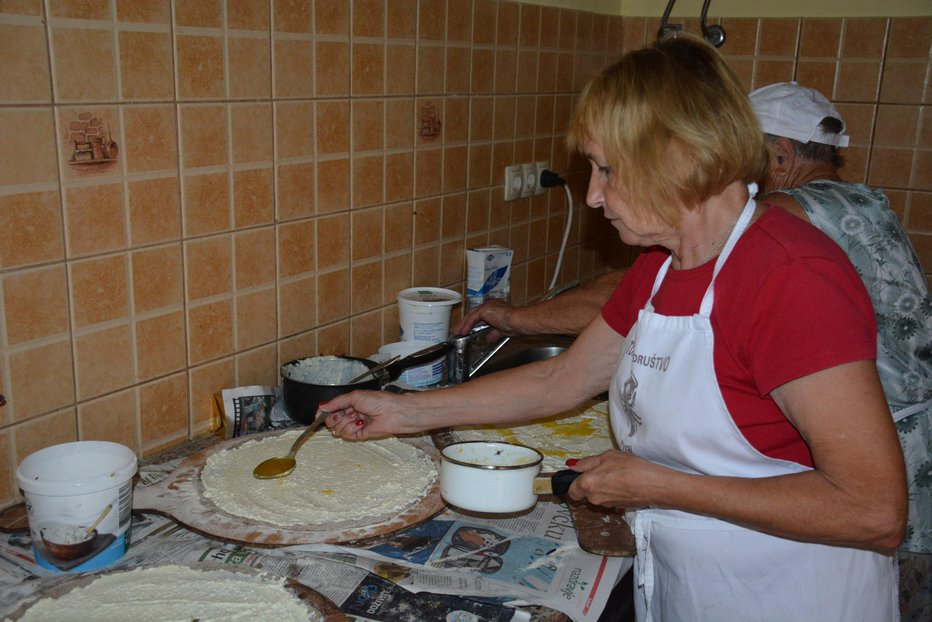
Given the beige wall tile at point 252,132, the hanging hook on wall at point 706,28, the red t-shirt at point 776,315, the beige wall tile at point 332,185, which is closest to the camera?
the red t-shirt at point 776,315

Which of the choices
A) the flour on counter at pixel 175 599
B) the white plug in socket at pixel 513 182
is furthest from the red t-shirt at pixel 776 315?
the white plug in socket at pixel 513 182

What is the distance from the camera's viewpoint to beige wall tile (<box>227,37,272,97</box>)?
154 cm

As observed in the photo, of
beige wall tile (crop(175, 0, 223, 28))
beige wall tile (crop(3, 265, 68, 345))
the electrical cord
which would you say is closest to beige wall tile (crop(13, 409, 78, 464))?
beige wall tile (crop(3, 265, 68, 345))

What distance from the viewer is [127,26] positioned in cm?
134

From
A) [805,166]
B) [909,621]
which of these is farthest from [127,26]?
[909,621]

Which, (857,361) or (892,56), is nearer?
(857,361)

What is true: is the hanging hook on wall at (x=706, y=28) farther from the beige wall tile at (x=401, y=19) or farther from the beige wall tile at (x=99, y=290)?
the beige wall tile at (x=99, y=290)

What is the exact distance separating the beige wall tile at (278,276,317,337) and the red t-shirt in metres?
0.83

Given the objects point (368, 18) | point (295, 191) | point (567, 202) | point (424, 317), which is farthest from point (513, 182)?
point (295, 191)

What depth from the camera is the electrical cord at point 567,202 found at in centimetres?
262

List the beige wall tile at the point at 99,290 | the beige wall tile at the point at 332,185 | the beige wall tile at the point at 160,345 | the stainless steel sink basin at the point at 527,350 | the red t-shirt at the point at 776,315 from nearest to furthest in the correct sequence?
the red t-shirt at the point at 776,315, the beige wall tile at the point at 99,290, the beige wall tile at the point at 160,345, the beige wall tile at the point at 332,185, the stainless steel sink basin at the point at 527,350

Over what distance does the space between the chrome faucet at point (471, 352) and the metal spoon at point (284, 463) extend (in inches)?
20.2

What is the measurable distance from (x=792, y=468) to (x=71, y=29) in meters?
1.21

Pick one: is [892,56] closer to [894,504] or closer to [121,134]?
[894,504]
